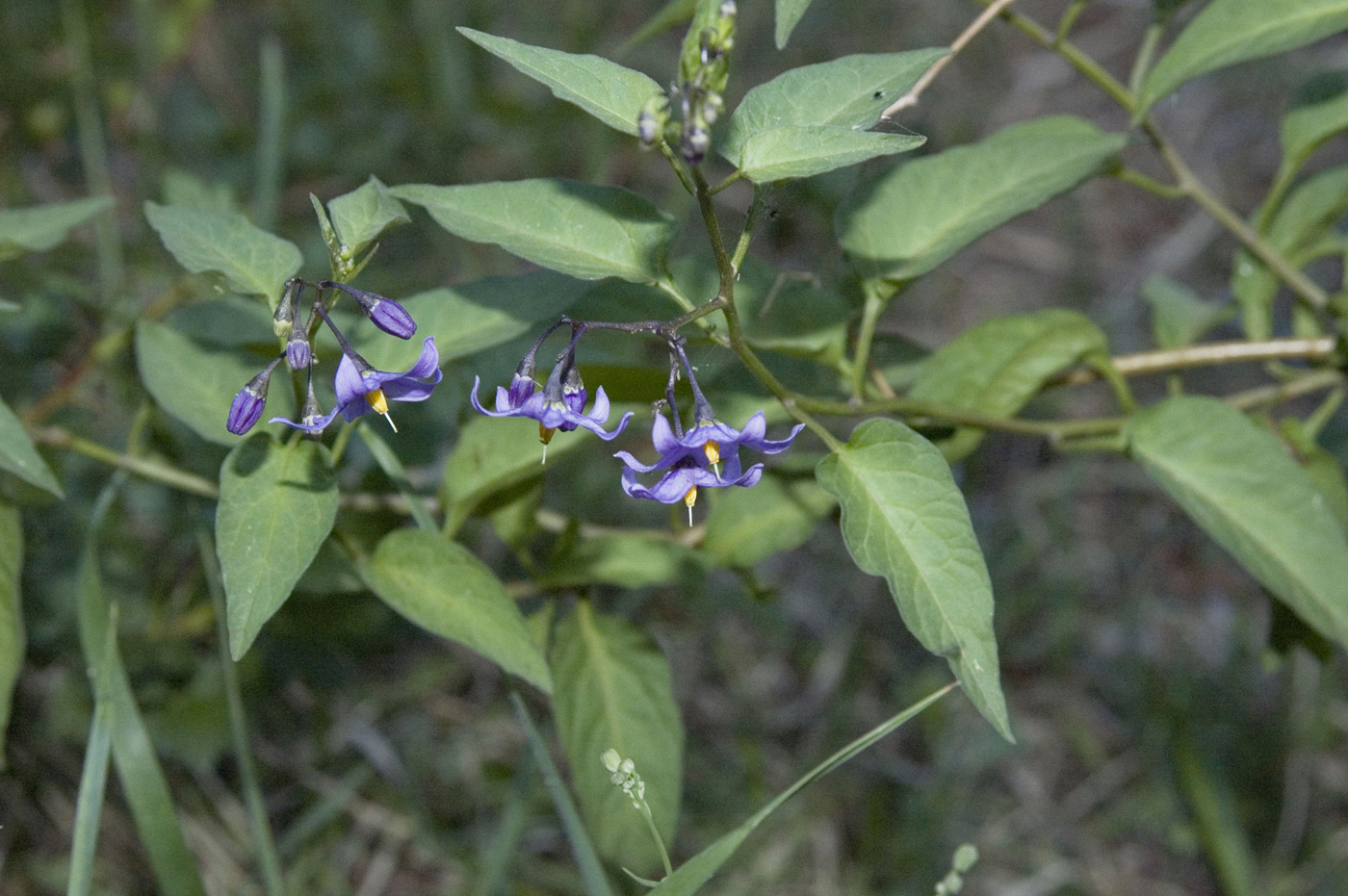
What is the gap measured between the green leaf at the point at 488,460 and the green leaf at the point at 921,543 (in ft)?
2.01

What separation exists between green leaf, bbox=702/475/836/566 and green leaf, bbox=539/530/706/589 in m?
0.08

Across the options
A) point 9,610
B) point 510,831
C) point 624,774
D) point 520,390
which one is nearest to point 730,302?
point 520,390

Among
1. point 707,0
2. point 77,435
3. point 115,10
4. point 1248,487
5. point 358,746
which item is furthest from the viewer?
point 115,10

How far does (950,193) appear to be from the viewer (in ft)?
7.60

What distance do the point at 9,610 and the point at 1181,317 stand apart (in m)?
2.64

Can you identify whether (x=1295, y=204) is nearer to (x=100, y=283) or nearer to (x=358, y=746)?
(x=358, y=746)

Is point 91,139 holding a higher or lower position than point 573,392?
lower

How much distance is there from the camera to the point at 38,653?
3154 millimetres

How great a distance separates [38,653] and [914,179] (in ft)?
8.38

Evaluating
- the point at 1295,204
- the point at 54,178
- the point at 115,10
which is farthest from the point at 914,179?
the point at 115,10

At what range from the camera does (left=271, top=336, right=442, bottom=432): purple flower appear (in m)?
1.69

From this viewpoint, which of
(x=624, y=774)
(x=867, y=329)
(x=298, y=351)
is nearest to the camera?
(x=298, y=351)

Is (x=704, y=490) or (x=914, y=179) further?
(x=704, y=490)

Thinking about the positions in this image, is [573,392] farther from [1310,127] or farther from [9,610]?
[1310,127]
